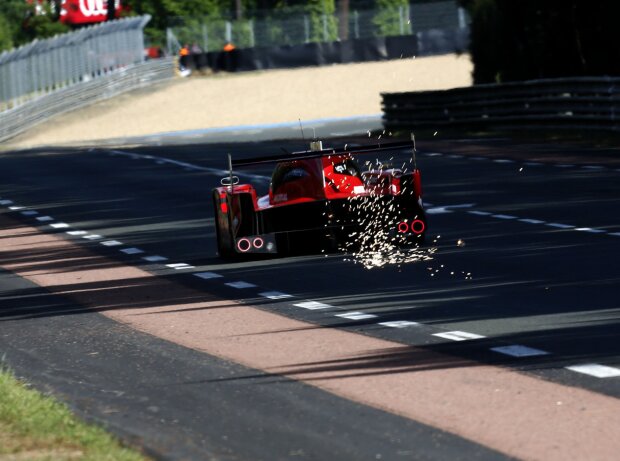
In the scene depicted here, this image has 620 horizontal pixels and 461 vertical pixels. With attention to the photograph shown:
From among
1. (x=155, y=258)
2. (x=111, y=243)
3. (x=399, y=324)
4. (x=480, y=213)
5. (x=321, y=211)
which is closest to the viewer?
(x=399, y=324)

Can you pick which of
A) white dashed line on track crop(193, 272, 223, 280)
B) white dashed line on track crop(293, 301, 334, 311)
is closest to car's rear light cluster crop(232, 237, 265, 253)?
white dashed line on track crop(193, 272, 223, 280)

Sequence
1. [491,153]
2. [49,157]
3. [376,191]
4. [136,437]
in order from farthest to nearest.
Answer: [49,157], [491,153], [376,191], [136,437]

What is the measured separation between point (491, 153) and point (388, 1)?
69096mm

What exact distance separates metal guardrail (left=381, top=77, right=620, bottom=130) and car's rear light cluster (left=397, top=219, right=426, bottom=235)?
17.1 meters

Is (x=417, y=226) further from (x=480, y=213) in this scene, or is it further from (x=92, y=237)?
(x=92, y=237)

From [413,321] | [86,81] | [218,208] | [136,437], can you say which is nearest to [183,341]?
[413,321]

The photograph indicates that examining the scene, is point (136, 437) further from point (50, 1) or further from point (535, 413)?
point (50, 1)

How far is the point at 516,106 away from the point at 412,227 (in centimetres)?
2193

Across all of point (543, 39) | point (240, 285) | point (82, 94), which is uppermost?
point (543, 39)

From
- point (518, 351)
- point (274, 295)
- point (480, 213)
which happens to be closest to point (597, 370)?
point (518, 351)

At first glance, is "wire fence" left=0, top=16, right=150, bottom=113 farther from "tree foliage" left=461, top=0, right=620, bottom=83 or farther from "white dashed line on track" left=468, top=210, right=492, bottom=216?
"white dashed line on track" left=468, top=210, right=492, bottom=216

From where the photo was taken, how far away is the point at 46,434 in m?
7.82

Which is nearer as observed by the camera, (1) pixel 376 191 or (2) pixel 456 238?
(1) pixel 376 191

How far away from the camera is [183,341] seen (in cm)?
1122
